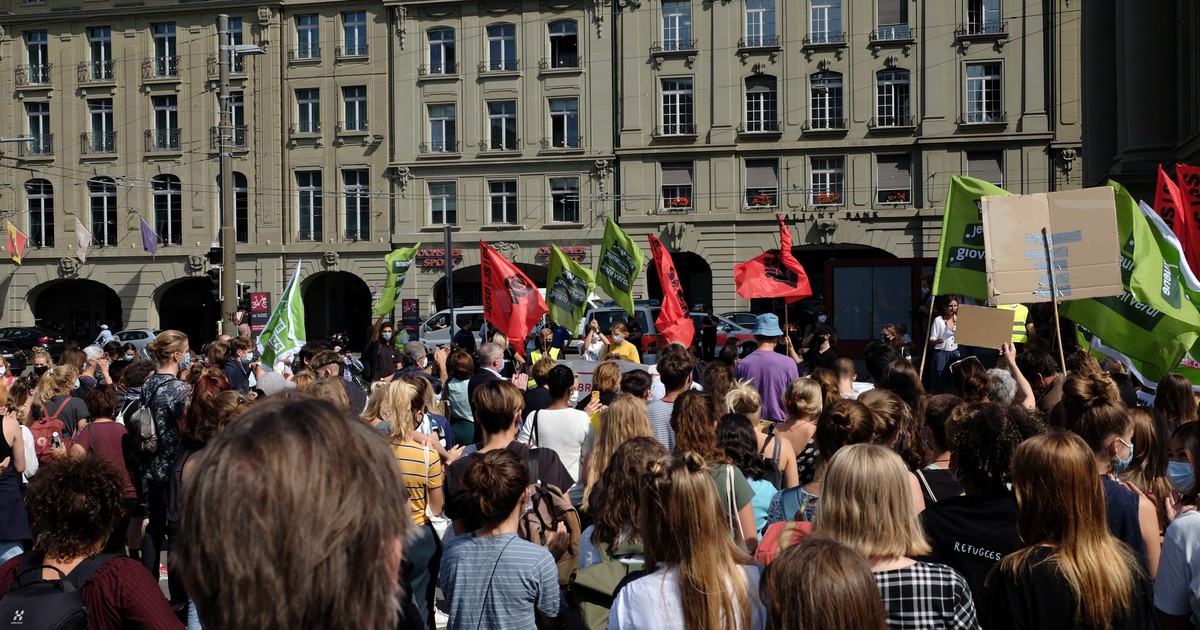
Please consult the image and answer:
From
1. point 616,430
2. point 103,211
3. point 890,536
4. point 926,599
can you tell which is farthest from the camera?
point 103,211

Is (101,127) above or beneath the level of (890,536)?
above

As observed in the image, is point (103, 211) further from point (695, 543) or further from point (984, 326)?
point (695, 543)

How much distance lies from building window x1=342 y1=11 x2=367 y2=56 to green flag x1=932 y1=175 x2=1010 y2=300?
34793 mm

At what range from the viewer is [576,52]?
39281mm

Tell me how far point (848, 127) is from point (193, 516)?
37.6 meters

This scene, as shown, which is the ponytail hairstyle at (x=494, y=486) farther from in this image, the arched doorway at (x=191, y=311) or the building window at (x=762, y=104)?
the arched doorway at (x=191, y=311)

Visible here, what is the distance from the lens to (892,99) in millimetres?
37406

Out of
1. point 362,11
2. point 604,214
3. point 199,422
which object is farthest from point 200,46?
point 199,422

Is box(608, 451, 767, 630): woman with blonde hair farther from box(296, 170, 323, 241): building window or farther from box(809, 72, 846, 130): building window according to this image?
box(296, 170, 323, 241): building window

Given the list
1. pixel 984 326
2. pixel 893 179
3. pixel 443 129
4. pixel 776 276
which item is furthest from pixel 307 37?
pixel 984 326

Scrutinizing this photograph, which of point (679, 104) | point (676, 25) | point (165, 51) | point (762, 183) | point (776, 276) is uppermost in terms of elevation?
point (165, 51)

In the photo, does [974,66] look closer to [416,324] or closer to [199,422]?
[416,324]

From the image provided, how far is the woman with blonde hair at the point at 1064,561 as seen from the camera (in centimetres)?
338

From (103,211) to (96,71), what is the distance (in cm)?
566
